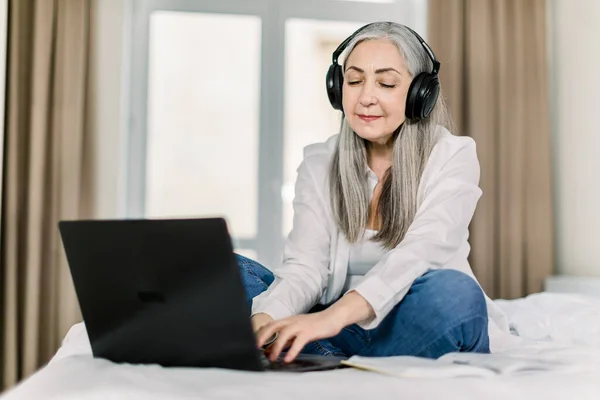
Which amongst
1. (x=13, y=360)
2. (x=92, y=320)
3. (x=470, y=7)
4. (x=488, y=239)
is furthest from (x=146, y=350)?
(x=470, y=7)

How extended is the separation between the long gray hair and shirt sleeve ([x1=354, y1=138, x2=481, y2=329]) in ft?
0.17

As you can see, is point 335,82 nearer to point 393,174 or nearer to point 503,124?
point 393,174

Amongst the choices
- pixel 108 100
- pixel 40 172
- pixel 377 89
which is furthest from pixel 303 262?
pixel 108 100

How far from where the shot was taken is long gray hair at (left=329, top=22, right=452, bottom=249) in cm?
135

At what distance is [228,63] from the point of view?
10.1 feet

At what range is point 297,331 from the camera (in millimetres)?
959

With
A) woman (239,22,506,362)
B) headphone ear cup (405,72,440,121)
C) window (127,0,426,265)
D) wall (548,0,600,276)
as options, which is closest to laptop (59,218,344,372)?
woman (239,22,506,362)

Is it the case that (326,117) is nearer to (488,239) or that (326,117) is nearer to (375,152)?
(488,239)

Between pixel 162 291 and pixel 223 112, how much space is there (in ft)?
7.69

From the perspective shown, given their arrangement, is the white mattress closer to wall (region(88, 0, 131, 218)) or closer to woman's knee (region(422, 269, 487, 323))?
woman's knee (region(422, 269, 487, 323))

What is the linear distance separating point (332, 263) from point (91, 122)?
1.68m

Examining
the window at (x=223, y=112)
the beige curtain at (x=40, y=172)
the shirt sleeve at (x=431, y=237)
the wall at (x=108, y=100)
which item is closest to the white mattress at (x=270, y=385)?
the shirt sleeve at (x=431, y=237)

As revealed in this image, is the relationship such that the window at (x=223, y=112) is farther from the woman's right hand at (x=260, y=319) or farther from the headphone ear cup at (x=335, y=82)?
the woman's right hand at (x=260, y=319)

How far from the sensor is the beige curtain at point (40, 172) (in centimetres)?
258
